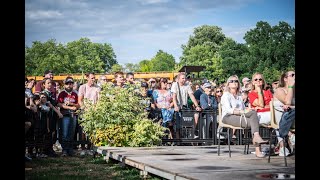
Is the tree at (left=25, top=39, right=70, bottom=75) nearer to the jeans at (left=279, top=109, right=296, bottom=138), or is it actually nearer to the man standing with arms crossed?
the man standing with arms crossed

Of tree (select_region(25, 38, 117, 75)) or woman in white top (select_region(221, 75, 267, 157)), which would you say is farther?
tree (select_region(25, 38, 117, 75))

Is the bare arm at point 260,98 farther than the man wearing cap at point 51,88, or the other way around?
the man wearing cap at point 51,88

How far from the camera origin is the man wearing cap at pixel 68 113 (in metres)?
10.8

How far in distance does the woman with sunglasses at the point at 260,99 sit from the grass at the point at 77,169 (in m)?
2.04

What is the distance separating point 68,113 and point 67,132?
41cm

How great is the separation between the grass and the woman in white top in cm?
150

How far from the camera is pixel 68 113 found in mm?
10906

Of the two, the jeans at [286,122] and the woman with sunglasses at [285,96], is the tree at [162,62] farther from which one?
the jeans at [286,122]

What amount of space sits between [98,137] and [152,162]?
342cm

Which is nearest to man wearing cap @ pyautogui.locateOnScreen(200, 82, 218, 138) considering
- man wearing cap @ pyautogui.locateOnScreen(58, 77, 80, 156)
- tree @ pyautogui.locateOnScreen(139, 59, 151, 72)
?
Result: man wearing cap @ pyautogui.locateOnScreen(58, 77, 80, 156)

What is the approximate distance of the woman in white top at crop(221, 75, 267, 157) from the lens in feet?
24.2

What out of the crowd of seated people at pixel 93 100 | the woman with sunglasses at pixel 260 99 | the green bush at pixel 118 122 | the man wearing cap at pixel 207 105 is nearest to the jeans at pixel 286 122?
the woman with sunglasses at pixel 260 99

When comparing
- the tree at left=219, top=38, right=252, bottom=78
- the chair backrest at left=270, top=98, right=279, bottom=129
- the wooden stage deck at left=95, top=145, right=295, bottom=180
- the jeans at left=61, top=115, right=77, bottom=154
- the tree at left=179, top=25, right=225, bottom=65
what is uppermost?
the tree at left=179, top=25, right=225, bottom=65

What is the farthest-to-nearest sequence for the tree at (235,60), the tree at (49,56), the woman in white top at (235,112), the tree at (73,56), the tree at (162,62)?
the tree at (162,62)
the tree at (235,60)
the tree at (73,56)
the tree at (49,56)
the woman in white top at (235,112)
